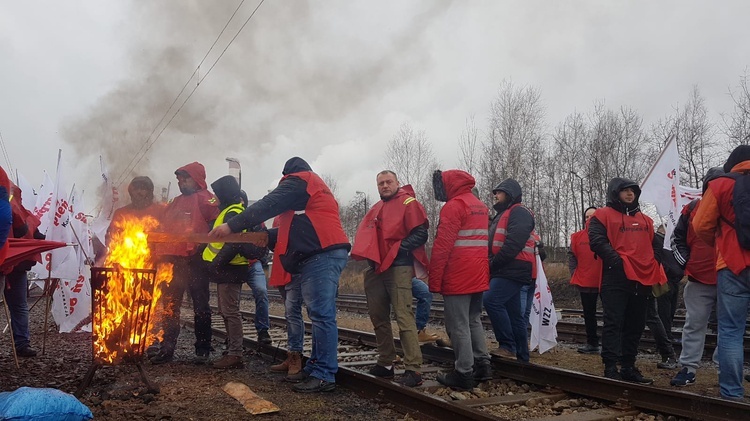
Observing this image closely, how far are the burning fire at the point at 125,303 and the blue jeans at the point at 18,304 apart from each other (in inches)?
112

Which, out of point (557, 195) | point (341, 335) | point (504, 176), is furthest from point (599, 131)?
point (341, 335)

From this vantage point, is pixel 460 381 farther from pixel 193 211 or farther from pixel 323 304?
pixel 193 211

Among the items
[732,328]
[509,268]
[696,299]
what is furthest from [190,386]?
[696,299]

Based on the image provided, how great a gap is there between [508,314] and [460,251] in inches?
72.5

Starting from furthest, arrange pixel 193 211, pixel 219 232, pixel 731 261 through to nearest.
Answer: pixel 193 211, pixel 219 232, pixel 731 261

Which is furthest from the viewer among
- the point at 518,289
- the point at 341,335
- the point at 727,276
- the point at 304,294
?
the point at 341,335

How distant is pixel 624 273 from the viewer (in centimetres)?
553

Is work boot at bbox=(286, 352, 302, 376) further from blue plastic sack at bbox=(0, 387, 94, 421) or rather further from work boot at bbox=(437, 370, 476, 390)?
blue plastic sack at bbox=(0, 387, 94, 421)

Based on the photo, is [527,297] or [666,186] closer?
[527,297]

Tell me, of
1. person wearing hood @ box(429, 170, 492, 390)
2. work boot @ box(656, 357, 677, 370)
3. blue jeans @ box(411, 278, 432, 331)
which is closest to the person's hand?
person wearing hood @ box(429, 170, 492, 390)

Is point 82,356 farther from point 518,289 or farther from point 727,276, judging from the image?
point 727,276

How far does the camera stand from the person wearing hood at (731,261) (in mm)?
4562

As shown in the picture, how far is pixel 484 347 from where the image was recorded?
5.61 meters

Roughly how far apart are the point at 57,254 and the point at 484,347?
6386mm
